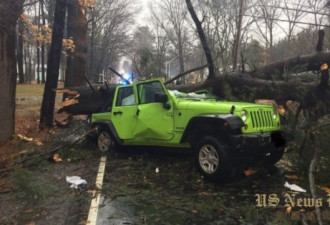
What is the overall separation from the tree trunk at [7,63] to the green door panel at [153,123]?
3752mm

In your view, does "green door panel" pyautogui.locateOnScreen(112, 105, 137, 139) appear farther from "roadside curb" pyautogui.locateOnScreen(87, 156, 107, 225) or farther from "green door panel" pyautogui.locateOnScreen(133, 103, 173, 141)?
"roadside curb" pyautogui.locateOnScreen(87, 156, 107, 225)

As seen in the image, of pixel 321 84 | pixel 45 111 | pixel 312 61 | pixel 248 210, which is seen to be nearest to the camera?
pixel 248 210

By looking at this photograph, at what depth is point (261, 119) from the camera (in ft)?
21.6

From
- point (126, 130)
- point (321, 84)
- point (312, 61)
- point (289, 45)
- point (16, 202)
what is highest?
point (289, 45)

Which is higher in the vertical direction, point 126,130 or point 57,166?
point 126,130

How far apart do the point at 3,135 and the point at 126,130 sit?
3.40 meters

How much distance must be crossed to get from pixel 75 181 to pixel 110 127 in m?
2.41

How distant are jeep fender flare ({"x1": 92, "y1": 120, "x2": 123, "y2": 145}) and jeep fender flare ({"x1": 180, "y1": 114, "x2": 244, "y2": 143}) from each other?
2.31 metres

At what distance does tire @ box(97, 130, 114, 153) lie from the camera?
9.09m

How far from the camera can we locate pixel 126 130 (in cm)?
848

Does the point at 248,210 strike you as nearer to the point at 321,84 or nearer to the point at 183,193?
the point at 183,193

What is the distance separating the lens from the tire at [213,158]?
6.08 m

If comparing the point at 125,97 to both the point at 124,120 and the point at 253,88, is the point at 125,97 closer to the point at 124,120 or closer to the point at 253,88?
the point at 124,120

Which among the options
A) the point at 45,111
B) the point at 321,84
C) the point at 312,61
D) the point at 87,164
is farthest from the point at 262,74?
the point at 45,111
